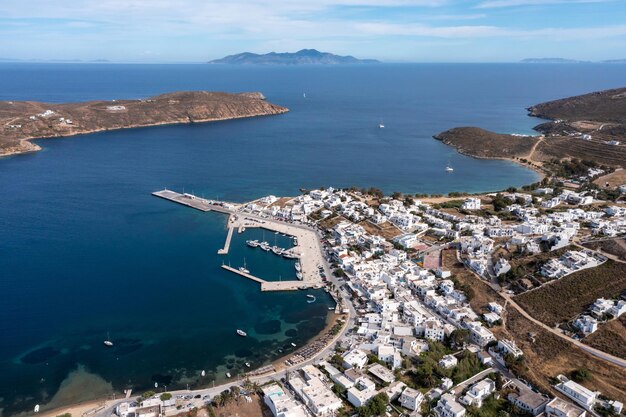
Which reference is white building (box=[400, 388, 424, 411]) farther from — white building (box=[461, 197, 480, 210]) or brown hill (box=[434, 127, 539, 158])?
brown hill (box=[434, 127, 539, 158])

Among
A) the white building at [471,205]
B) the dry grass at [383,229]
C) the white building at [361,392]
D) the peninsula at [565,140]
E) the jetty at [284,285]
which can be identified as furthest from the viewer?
the peninsula at [565,140]

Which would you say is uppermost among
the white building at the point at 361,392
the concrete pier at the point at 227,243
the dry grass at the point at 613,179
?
the dry grass at the point at 613,179

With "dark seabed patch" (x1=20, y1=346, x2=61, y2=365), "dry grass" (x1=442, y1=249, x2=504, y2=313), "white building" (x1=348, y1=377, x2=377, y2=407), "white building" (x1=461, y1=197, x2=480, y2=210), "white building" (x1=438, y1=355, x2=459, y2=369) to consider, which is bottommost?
"dark seabed patch" (x1=20, y1=346, x2=61, y2=365)

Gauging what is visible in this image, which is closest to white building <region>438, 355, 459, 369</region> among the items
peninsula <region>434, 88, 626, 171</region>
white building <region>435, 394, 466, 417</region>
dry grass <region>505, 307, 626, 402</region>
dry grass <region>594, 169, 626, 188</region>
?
white building <region>435, 394, 466, 417</region>

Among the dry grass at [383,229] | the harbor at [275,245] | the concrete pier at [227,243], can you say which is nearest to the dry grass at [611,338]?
the harbor at [275,245]

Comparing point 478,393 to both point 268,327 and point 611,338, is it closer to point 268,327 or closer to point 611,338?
point 611,338

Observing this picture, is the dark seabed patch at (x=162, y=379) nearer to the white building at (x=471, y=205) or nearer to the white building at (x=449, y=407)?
the white building at (x=449, y=407)

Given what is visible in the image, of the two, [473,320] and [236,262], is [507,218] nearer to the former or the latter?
[473,320]
